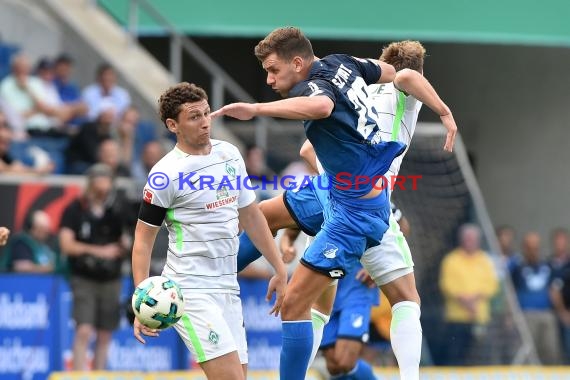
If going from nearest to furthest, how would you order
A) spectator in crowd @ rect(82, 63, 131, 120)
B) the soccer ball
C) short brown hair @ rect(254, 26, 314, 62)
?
the soccer ball
short brown hair @ rect(254, 26, 314, 62)
spectator in crowd @ rect(82, 63, 131, 120)

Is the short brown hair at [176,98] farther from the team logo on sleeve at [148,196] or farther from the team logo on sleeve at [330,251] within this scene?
the team logo on sleeve at [330,251]

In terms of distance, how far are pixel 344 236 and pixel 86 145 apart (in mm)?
7224

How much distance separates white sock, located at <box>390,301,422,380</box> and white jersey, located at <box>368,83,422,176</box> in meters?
1.00

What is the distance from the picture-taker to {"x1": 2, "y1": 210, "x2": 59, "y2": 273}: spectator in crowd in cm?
1297

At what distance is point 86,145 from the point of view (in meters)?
14.6

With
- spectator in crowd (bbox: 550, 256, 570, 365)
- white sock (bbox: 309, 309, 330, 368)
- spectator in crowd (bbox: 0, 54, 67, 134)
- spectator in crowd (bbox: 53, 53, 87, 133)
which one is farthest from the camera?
spectator in crowd (bbox: 550, 256, 570, 365)

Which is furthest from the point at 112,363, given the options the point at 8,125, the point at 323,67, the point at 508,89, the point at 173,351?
the point at 508,89

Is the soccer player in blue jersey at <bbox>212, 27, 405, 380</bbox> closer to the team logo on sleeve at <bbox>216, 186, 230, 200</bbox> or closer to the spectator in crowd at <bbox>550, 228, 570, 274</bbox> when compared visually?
the team logo on sleeve at <bbox>216, 186, 230, 200</bbox>

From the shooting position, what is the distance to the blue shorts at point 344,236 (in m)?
7.91

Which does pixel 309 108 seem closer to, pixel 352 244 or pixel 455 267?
pixel 352 244

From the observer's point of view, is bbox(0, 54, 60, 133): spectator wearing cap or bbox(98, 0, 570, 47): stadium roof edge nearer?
bbox(0, 54, 60, 133): spectator wearing cap

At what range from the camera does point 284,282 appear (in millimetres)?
8133

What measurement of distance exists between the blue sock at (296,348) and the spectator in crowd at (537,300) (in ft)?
28.6

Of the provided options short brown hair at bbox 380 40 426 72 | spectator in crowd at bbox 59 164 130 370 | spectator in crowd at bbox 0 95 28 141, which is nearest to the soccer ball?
short brown hair at bbox 380 40 426 72
